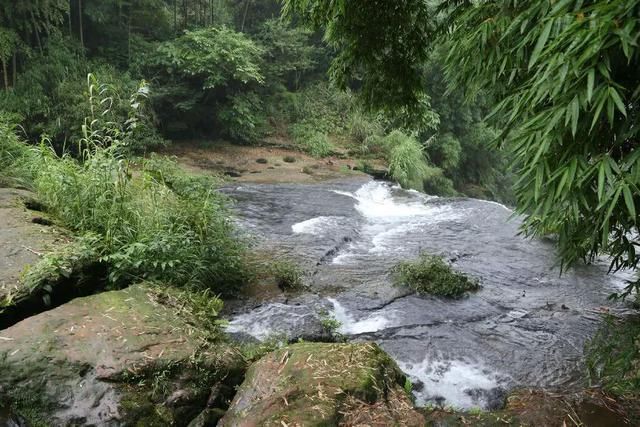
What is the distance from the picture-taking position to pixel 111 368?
2.55 metres

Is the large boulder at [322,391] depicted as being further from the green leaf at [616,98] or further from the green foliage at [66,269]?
the green leaf at [616,98]

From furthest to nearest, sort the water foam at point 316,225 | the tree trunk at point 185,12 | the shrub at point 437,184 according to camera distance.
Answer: the tree trunk at point 185,12 → the shrub at point 437,184 → the water foam at point 316,225

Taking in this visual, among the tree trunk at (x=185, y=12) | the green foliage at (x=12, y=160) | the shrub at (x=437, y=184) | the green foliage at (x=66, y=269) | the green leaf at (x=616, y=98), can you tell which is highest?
the tree trunk at (x=185, y=12)

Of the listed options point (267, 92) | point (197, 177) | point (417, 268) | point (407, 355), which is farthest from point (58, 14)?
point (407, 355)

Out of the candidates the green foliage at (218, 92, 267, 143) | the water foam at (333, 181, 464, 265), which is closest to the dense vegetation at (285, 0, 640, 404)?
the water foam at (333, 181, 464, 265)

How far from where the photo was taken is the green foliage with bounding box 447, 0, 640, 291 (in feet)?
5.74

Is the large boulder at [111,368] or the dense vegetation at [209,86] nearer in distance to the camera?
the large boulder at [111,368]

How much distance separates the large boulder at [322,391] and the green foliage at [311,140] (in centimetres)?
1433

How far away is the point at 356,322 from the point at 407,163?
36.5ft

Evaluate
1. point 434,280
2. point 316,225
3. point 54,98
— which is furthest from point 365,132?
point 434,280

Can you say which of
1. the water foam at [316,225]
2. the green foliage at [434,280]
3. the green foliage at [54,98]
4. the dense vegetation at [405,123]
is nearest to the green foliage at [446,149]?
the water foam at [316,225]

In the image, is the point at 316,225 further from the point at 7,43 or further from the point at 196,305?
the point at 7,43

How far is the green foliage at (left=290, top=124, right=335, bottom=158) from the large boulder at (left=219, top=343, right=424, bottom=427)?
1433 cm

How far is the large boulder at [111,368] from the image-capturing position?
241 cm
